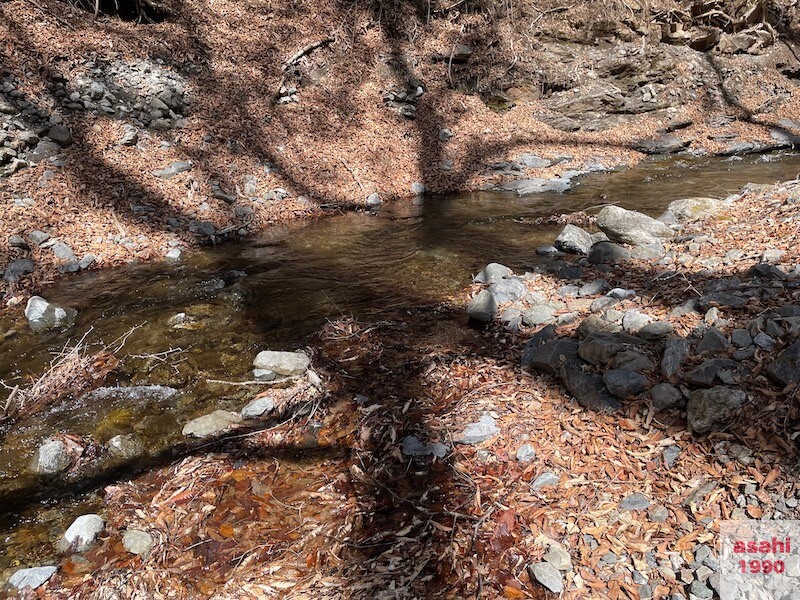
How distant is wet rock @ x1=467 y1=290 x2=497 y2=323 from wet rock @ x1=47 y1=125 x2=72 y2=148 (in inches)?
Answer: 318

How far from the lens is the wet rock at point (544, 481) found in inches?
118

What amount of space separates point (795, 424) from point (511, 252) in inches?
197

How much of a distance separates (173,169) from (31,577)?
8128 mm

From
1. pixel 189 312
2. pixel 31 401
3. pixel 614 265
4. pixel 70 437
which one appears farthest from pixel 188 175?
pixel 614 265

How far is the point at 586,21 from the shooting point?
53.8 ft

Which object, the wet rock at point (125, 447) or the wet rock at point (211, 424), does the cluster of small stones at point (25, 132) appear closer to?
the wet rock at point (125, 447)

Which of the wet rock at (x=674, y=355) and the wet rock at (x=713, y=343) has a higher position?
the wet rock at (x=713, y=343)

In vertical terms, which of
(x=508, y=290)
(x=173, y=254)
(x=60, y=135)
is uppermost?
(x=60, y=135)

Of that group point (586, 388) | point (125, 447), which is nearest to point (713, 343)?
point (586, 388)

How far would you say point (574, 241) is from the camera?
7.07 metres

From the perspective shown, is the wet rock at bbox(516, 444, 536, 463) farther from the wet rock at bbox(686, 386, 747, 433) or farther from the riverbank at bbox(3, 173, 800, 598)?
the wet rock at bbox(686, 386, 747, 433)

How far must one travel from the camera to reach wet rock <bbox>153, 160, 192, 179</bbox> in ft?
30.6

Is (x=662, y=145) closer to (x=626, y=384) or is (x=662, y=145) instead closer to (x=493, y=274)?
(x=493, y=274)

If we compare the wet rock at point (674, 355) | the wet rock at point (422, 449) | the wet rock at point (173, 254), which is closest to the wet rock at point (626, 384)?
the wet rock at point (674, 355)
